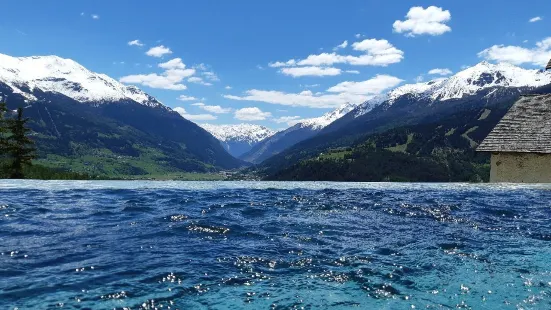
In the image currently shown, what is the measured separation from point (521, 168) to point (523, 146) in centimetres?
172

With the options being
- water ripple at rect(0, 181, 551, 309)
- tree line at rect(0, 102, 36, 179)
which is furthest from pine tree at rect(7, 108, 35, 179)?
water ripple at rect(0, 181, 551, 309)

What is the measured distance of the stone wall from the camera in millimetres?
28438

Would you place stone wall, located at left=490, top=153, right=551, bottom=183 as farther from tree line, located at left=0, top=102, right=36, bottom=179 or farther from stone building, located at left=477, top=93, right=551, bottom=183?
tree line, located at left=0, top=102, right=36, bottom=179

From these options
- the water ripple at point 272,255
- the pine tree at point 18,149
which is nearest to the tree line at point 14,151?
the pine tree at point 18,149

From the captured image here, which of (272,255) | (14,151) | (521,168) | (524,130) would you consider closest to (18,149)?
(14,151)

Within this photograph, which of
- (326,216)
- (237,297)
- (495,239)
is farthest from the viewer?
(326,216)

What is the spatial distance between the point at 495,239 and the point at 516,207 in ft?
23.0

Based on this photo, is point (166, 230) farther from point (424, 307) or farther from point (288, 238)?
point (424, 307)

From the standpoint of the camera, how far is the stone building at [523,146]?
28.3 meters

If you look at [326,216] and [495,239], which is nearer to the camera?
[495,239]

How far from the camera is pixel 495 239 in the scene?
11930 millimetres

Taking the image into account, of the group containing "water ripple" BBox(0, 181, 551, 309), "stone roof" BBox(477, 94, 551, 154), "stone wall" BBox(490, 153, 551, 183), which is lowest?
"water ripple" BBox(0, 181, 551, 309)

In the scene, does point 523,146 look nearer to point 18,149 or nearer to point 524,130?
point 524,130

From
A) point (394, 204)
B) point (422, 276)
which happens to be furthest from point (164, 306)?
point (394, 204)
